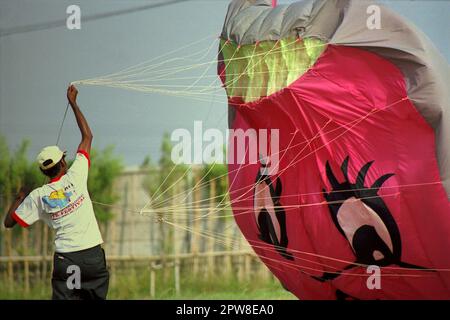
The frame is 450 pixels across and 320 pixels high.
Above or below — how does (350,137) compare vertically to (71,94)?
below

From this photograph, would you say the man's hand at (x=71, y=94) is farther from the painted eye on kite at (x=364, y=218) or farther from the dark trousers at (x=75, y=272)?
the painted eye on kite at (x=364, y=218)

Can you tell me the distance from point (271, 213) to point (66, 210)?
132cm

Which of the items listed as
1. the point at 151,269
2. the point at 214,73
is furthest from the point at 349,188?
the point at 151,269

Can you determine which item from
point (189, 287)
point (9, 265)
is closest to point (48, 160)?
point (9, 265)

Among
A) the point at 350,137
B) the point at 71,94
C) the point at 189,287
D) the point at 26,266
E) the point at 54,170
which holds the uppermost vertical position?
the point at 71,94

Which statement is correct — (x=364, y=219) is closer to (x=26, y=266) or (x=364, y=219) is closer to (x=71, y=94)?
(x=71, y=94)

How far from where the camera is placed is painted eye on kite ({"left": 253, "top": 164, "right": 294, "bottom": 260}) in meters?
4.11

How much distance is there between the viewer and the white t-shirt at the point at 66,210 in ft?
10.8

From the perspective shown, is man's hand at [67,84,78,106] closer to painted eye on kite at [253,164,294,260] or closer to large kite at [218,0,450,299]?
large kite at [218,0,450,299]

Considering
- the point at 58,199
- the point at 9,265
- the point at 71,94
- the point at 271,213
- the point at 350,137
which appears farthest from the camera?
the point at 9,265

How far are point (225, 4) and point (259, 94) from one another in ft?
2.88

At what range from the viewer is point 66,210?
129 inches

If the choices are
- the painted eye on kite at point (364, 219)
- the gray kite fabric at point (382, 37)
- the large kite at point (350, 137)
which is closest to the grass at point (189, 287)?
the large kite at point (350, 137)
